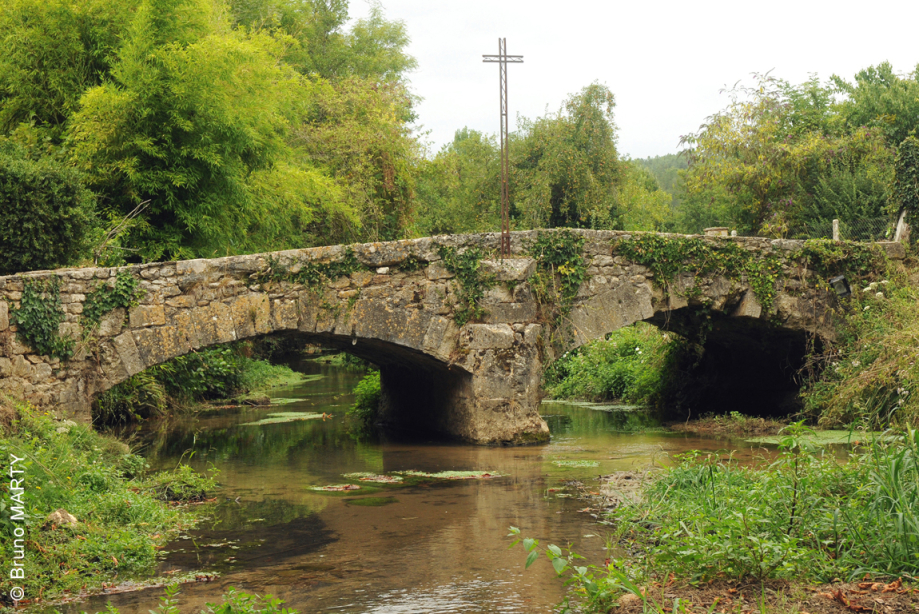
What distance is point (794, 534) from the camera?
4.14 meters

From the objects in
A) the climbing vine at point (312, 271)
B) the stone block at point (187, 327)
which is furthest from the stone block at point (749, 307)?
the stone block at point (187, 327)

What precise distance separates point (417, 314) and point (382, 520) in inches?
151

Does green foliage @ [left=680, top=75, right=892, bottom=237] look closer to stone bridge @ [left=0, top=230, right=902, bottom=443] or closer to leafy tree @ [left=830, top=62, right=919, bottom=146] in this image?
leafy tree @ [left=830, top=62, right=919, bottom=146]

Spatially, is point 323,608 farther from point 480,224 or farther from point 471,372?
point 480,224

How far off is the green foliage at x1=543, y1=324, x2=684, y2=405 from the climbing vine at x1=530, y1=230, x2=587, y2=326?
393 centimetres

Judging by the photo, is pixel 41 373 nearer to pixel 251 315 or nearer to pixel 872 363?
pixel 251 315

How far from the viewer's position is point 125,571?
5.01 m

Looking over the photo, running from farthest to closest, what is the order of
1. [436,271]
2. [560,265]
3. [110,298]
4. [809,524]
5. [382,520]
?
1. [560,265]
2. [436,271]
3. [110,298]
4. [382,520]
5. [809,524]

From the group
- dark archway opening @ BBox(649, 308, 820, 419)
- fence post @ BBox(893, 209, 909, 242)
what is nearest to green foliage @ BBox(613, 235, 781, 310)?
dark archway opening @ BBox(649, 308, 820, 419)

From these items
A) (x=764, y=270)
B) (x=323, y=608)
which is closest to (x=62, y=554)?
(x=323, y=608)

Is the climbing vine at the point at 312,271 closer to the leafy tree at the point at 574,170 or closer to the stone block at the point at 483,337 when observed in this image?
the stone block at the point at 483,337

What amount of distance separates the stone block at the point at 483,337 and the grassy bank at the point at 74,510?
145 inches

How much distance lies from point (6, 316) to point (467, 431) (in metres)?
5.42

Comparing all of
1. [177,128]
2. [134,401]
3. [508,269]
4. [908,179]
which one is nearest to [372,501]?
[508,269]
